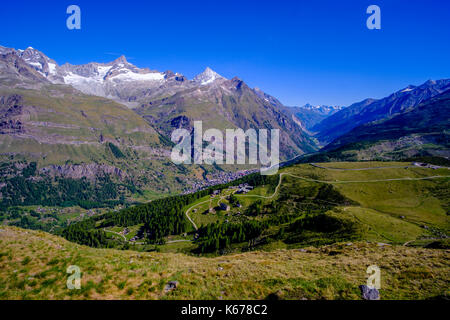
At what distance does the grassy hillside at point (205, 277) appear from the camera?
70.3 feet

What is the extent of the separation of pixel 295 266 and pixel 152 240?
138 m

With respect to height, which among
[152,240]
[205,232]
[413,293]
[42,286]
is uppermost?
[42,286]

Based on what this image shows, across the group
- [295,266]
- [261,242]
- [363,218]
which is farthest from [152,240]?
[295,266]

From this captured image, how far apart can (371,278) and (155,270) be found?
26287mm

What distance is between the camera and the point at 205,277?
26141mm

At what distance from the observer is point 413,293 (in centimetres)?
2197

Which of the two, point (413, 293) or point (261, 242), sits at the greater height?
point (413, 293)

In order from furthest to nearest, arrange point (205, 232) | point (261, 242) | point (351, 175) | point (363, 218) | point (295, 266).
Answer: point (351, 175) < point (205, 232) < point (261, 242) < point (363, 218) < point (295, 266)

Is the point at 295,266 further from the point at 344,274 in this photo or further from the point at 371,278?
the point at 371,278

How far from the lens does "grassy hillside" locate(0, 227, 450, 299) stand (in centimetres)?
2144

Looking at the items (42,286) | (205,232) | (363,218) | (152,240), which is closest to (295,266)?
(42,286)
